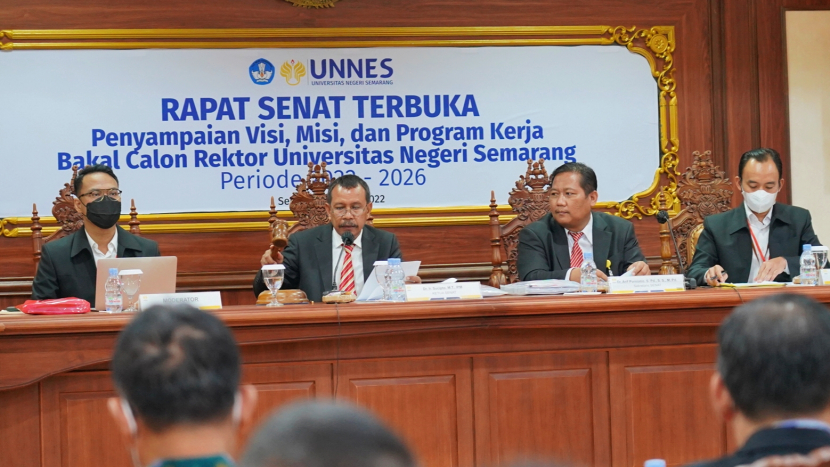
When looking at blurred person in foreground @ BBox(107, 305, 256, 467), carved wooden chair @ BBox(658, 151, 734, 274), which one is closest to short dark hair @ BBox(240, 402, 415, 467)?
blurred person in foreground @ BBox(107, 305, 256, 467)

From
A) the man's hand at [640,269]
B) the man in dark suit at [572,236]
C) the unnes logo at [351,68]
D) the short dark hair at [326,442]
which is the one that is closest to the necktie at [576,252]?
the man in dark suit at [572,236]

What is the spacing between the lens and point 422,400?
297 centimetres

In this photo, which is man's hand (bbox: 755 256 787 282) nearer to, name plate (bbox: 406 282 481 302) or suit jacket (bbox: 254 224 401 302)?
name plate (bbox: 406 282 481 302)

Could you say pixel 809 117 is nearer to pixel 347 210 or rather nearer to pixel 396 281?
pixel 347 210

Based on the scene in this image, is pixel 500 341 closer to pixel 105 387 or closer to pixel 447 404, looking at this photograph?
pixel 447 404

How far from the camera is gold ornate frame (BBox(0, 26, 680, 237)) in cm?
480

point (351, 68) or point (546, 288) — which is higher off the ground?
point (351, 68)

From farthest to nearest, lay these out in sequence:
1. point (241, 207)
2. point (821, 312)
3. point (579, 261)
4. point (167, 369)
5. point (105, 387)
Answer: point (241, 207) < point (579, 261) < point (105, 387) < point (821, 312) < point (167, 369)

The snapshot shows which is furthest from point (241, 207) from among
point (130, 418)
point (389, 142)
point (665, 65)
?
point (130, 418)

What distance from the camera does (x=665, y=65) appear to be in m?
5.23

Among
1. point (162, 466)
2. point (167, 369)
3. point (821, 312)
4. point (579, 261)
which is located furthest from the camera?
point (579, 261)

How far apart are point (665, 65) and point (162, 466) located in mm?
4706

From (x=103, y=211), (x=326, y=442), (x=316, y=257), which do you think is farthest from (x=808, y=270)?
(x=326, y=442)

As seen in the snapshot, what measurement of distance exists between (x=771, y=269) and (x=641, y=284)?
2.56ft
